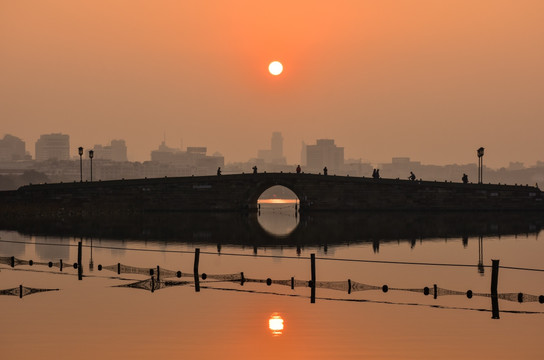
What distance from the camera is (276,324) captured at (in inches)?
1066

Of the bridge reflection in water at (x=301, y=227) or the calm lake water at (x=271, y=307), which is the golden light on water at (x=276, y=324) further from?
the bridge reflection in water at (x=301, y=227)

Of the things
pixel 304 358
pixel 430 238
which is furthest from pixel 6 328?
pixel 430 238

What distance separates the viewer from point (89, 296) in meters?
31.5

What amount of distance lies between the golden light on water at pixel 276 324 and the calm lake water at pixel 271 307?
0.03 metres

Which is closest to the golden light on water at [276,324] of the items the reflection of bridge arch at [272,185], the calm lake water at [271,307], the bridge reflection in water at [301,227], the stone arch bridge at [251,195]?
the calm lake water at [271,307]

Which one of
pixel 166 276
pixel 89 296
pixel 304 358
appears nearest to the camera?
pixel 304 358

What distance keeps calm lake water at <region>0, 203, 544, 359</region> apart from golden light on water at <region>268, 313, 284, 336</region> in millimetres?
34

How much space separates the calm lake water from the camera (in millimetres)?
23875

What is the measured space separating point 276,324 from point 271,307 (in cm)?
276

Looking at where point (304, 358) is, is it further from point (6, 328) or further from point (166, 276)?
point (166, 276)

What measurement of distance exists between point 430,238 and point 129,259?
81.3 feet

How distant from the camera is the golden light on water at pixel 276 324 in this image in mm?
26050

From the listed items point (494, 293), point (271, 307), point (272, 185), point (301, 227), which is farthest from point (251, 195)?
point (494, 293)

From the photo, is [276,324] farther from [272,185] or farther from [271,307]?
[272,185]
